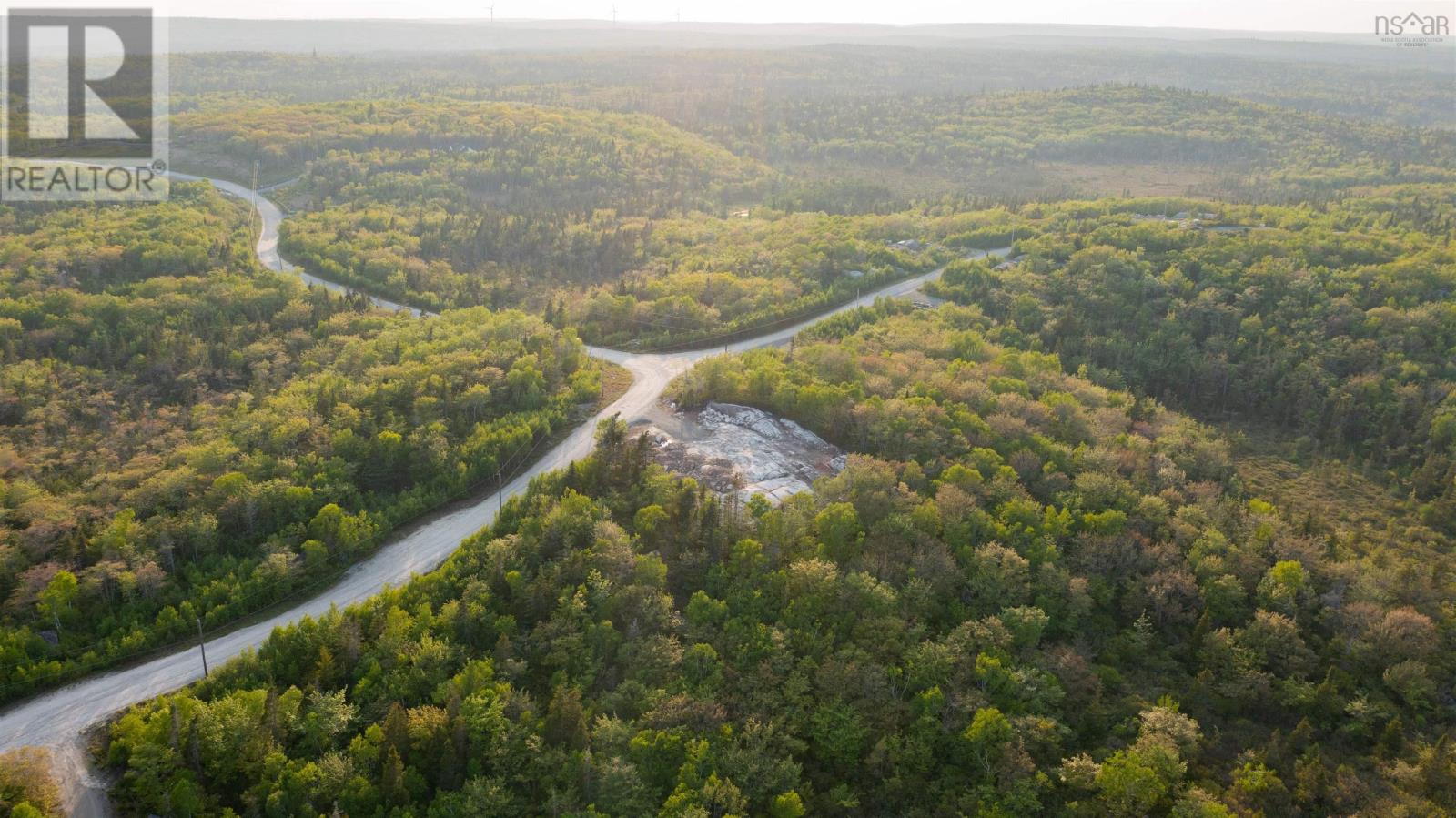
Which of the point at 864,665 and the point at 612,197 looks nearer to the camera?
the point at 864,665

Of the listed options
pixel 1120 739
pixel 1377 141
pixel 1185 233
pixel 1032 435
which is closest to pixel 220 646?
pixel 1120 739

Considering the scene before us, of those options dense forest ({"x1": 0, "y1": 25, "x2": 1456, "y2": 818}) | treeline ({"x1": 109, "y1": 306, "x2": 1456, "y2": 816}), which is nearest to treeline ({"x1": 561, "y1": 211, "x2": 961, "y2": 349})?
dense forest ({"x1": 0, "y1": 25, "x2": 1456, "y2": 818})

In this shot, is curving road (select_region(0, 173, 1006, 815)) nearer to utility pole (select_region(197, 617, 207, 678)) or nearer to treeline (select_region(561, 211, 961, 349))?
utility pole (select_region(197, 617, 207, 678))

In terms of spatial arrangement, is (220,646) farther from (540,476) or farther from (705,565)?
(705,565)

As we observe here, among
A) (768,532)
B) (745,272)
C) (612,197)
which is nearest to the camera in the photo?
(768,532)

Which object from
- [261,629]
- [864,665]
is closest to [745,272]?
[864,665]

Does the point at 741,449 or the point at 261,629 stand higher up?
the point at 741,449
